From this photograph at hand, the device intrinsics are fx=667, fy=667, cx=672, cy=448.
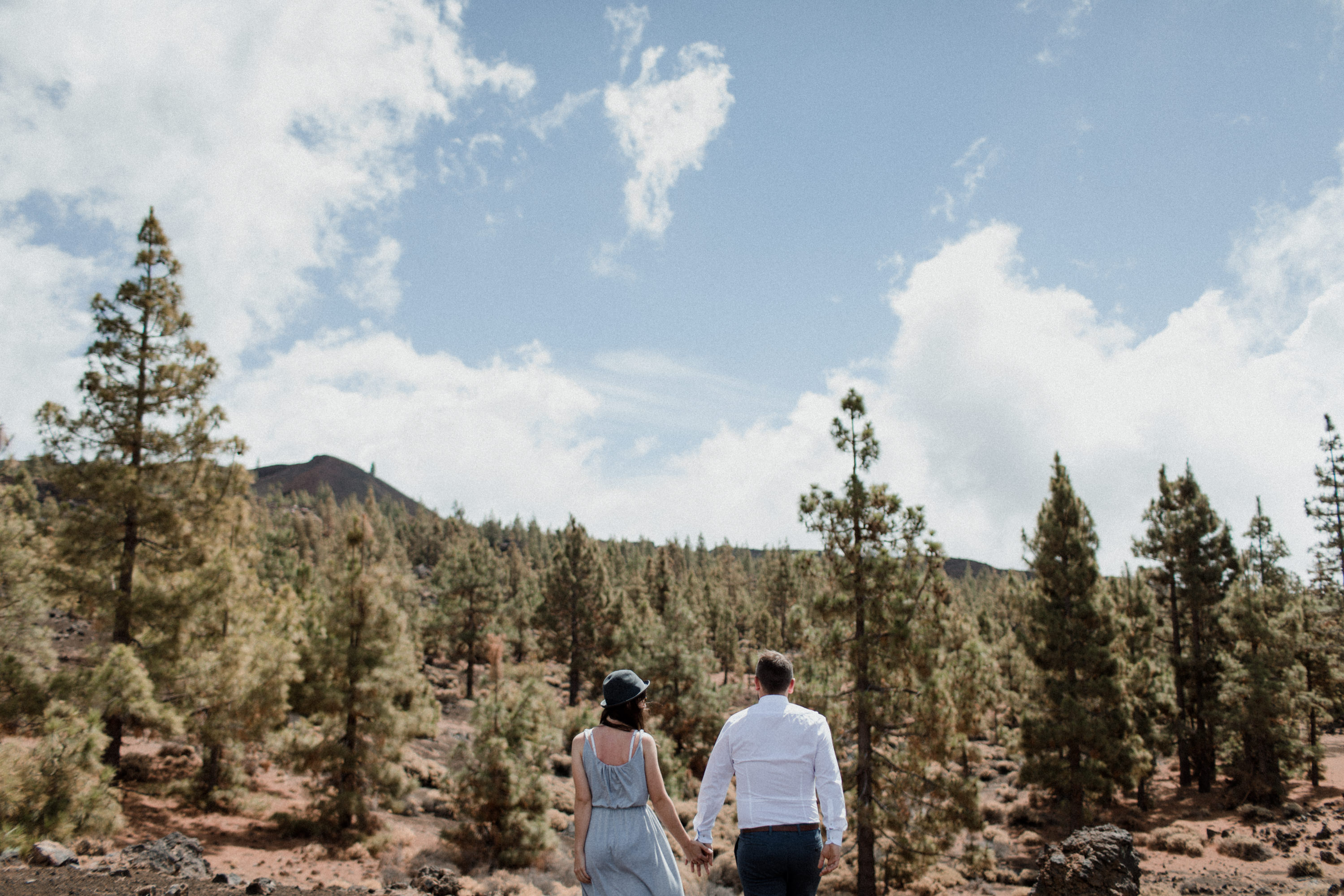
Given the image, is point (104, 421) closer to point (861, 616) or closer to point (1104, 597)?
point (861, 616)

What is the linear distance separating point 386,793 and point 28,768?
8.34 meters

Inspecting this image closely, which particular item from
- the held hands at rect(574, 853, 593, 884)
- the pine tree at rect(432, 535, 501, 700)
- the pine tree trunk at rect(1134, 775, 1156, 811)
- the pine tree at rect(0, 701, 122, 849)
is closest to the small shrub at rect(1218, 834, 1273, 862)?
the pine tree trunk at rect(1134, 775, 1156, 811)

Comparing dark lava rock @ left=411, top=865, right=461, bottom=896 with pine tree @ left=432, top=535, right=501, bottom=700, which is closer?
dark lava rock @ left=411, top=865, right=461, bottom=896

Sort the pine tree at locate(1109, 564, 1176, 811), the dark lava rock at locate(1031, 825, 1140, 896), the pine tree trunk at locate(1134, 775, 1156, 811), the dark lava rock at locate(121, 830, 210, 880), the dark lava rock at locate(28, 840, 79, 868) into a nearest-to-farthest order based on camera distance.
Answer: the dark lava rock at locate(28, 840, 79, 868) < the dark lava rock at locate(121, 830, 210, 880) < the dark lava rock at locate(1031, 825, 1140, 896) < the pine tree at locate(1109, 564, 1176, 811) < the pine tree trunk at locate(1134, 775, 1156, 811)

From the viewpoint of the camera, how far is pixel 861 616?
13859mm

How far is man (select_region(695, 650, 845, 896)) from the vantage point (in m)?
3.93

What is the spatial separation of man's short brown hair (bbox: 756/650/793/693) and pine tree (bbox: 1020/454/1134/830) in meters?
19.6

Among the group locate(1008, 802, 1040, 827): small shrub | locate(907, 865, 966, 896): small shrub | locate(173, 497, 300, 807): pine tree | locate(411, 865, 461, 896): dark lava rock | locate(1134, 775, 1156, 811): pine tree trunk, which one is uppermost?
locate(173, 497, 300, 807): pine tree

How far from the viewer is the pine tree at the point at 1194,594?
26.5 m

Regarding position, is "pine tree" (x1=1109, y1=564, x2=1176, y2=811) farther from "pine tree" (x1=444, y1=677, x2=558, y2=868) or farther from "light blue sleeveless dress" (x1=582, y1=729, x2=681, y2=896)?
"light blue sleeveless dress" (x1=582, y1=729, x2=681, y2=896)

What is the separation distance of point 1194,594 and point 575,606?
102 feet

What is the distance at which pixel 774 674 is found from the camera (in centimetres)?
424

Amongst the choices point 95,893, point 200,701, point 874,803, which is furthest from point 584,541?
point 95,893

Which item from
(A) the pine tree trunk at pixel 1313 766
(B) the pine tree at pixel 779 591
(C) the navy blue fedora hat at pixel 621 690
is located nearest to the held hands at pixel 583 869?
(C) the navy blue fedora hat at pixel 621 690
